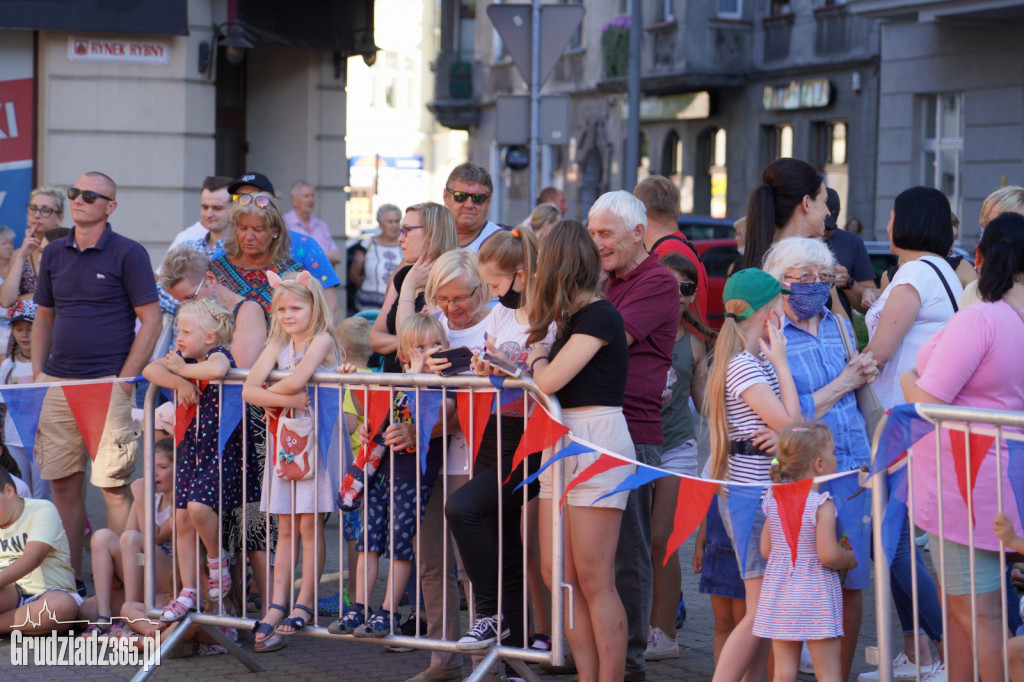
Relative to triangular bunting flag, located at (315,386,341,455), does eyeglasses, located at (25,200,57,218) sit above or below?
above

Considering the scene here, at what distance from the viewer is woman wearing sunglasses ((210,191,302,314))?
6797 millimetres

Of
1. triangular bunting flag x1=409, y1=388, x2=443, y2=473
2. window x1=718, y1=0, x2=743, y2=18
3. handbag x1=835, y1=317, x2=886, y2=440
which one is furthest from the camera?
window x1=718, y1=0, x2=743, y2=18

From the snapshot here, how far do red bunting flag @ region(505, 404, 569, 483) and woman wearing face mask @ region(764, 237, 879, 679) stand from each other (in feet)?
2.90

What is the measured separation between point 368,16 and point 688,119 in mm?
20377

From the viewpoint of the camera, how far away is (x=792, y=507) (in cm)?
454

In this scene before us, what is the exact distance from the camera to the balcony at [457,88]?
148 ft

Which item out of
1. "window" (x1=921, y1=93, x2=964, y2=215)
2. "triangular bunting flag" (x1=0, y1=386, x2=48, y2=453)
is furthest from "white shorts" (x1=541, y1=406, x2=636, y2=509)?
"window" (x1=921, y1=93, x2=964, y2=215)

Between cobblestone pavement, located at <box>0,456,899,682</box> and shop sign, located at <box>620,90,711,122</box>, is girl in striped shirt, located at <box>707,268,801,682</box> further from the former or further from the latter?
shop sign, located at <box>620,90,711,122</box>

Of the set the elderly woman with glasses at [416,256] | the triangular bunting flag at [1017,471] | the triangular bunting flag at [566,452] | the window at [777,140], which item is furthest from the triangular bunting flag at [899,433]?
the window at [777,140]

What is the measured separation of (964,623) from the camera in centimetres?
452

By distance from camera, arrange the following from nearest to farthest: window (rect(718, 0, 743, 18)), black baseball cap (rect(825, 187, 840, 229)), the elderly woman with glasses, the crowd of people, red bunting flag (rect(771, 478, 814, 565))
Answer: red bunting flag (rect(771, 478, 814, 565)) → the crowd of people → the elderly woman with glasses → black baseball cap (rect(825, 187, 840, 229)) → window (rect(718, 0, 743, 18))

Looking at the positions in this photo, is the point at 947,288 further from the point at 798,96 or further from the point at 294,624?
the point at 798,96

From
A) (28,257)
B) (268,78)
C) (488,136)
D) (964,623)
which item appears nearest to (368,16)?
(268,78)

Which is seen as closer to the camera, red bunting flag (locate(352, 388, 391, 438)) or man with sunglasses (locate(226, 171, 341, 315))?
red bunting flag (locate(352, 388, 391, 438))
